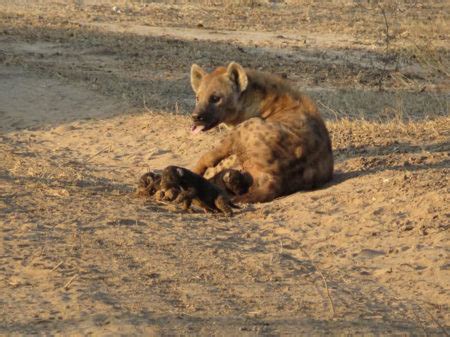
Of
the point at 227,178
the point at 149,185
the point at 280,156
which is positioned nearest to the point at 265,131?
the point at 280,156

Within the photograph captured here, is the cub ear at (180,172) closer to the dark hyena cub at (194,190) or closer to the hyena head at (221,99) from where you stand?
the dark hyena cub at (194,190)

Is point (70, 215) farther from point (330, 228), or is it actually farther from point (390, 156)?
point (390, 156)

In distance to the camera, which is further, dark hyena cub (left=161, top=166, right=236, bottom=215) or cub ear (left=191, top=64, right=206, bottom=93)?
cub ear (left=191, top=64, right=206, bottom=93)

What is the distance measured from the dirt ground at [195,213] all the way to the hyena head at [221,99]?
0.63 m

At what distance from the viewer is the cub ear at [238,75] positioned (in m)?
6.72

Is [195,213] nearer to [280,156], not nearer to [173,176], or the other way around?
[173,176]

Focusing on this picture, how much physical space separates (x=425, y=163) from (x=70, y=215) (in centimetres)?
224

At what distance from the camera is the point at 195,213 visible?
19.6 feet

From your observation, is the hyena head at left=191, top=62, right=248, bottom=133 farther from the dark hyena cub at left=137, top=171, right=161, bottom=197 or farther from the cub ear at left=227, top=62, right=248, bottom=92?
the dark hyena cub at left=137, top=171, right=161, bottom=197

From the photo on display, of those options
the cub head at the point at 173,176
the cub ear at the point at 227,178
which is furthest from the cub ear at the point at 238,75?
the cub head at the point at 173,176

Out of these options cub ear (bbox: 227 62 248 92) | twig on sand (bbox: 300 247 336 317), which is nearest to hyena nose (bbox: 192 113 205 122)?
cub ear (bbox: 227 62 248 92)

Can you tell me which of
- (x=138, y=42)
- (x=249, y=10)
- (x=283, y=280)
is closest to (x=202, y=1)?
(x=249, y=10)

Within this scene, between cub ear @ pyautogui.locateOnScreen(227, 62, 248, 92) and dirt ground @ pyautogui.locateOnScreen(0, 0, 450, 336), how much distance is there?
2.68ft

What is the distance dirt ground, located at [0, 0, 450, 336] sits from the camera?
166 inches
